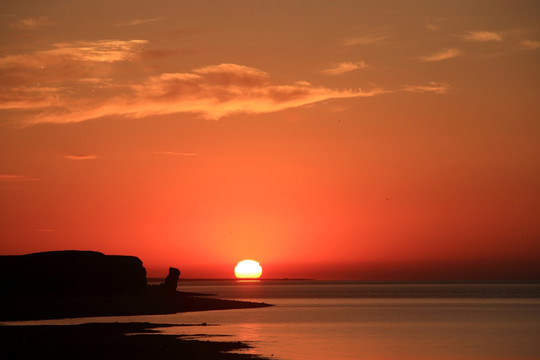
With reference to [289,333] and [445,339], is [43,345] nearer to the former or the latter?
[289,333]

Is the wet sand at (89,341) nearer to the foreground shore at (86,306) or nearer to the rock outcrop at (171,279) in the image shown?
the foreground shore at (86,306)

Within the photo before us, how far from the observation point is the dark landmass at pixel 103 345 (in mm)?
45188

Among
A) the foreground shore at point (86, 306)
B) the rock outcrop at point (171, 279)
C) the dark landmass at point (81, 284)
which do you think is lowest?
the foreground shore at point (86, 306)

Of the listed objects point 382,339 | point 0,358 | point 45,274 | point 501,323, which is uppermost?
point 45,274

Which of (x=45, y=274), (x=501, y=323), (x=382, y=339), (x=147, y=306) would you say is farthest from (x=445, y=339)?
(x=45, y=274)

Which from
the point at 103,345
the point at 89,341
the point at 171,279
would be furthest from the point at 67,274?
the point at 103,345

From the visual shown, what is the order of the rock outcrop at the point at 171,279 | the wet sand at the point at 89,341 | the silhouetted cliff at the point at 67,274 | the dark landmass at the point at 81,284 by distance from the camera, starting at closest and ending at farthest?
the wet sand at the point at 89,341 → the dark landmass at the point at 81,284 → the silhouetted cliff at the point at 67,274 → the rock outcrop at the point at 171,279

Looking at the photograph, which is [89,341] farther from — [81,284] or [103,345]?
[81,284]

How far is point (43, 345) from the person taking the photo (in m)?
49.3

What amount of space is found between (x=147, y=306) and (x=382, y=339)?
4439cm

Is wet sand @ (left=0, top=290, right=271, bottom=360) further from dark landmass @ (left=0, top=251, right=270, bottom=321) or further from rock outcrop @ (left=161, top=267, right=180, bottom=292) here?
rock outcrop @ (left=161, top=267, right=180, bottom=292)

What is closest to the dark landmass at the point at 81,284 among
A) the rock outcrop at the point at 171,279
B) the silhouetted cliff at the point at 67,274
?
the silhouetted cliff at the point at 67,274

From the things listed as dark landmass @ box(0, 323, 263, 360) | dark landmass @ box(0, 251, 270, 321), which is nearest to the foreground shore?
dark landmass @ box(0, 251, 270, 321)

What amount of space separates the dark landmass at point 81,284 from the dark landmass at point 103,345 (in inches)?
1233
